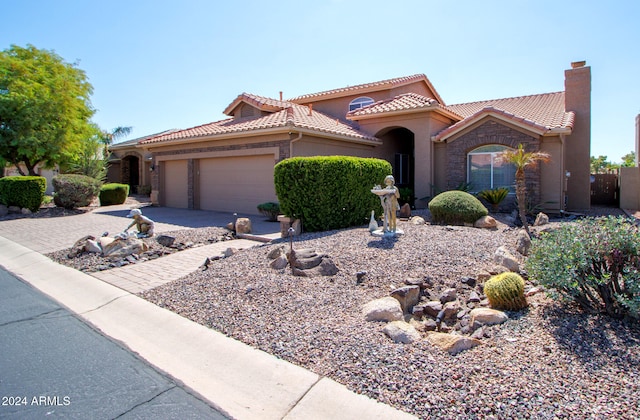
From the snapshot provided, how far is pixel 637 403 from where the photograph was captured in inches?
124

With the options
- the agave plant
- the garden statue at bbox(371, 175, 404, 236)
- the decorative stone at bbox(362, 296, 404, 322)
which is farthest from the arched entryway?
the decorative stone at bbox(362, 296, 404, 322)

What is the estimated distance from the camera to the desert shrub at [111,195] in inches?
861

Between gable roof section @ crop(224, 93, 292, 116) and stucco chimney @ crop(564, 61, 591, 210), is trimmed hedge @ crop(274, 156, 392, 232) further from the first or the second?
stucco chimney @ crop(564, 61, 591, 210)

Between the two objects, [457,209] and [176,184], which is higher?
[176,184]

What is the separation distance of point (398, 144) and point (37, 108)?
57.5ft

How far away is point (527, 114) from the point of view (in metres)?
17.6

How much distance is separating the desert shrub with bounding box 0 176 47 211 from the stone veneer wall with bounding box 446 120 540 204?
57.5 ft

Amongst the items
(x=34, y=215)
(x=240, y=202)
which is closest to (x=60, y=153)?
(x=34, y=215)

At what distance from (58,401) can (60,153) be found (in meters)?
21.4

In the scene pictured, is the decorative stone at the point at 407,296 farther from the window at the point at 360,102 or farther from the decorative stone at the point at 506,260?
the window at the point at 360,102

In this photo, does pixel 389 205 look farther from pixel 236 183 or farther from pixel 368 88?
pixel 368 88

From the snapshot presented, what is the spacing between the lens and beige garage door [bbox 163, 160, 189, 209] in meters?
19.9

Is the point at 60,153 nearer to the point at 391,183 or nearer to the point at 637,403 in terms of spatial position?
the point at 391,183

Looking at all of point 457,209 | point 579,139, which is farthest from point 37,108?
point 579,139
